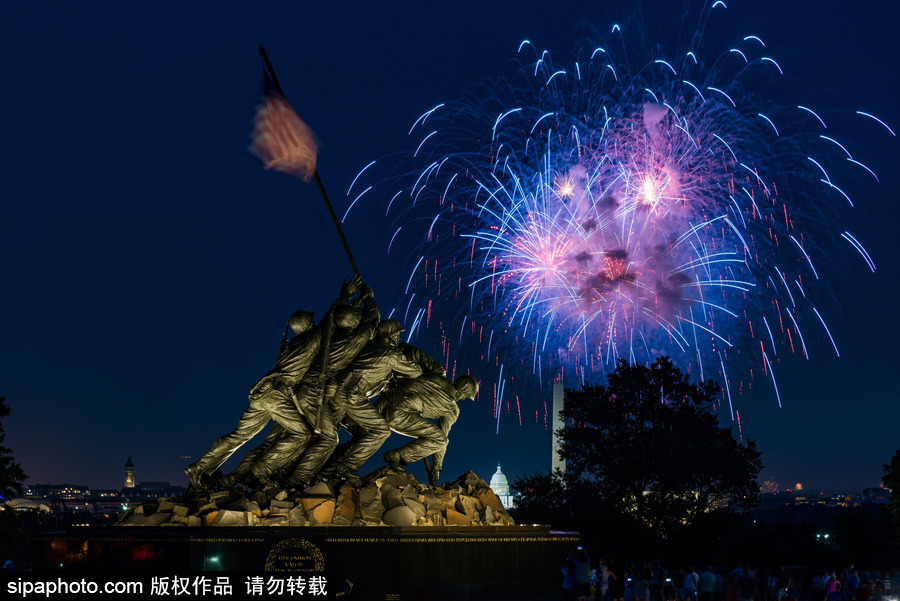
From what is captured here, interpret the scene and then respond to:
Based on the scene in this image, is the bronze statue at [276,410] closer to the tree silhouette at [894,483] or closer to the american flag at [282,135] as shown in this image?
the american flag at [282,135]

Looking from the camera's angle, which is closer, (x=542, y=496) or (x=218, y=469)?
(x=218, y=469)

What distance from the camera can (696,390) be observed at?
113 ft

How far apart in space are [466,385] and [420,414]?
1.07 metres

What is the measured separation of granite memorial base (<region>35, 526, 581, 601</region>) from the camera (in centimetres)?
1441

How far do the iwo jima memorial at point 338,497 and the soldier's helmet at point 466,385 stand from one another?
24 millimetres

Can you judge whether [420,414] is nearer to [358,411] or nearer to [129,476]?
[358,411]

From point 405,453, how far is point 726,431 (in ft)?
62.6

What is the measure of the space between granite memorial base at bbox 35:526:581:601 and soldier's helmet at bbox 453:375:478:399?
323 centimetres

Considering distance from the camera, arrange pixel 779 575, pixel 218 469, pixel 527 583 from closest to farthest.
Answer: pixel 527 583 < pixel 218 469 < pixel 779 575

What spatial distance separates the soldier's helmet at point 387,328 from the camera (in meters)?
17.5

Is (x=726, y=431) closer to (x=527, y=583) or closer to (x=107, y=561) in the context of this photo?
(x=527, y=583)

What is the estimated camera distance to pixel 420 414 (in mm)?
17688

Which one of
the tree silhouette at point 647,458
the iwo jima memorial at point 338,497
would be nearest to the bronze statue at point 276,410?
the iwo jima memorial at point 338,497

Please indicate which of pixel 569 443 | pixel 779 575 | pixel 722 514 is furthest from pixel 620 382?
pixel 779 575
